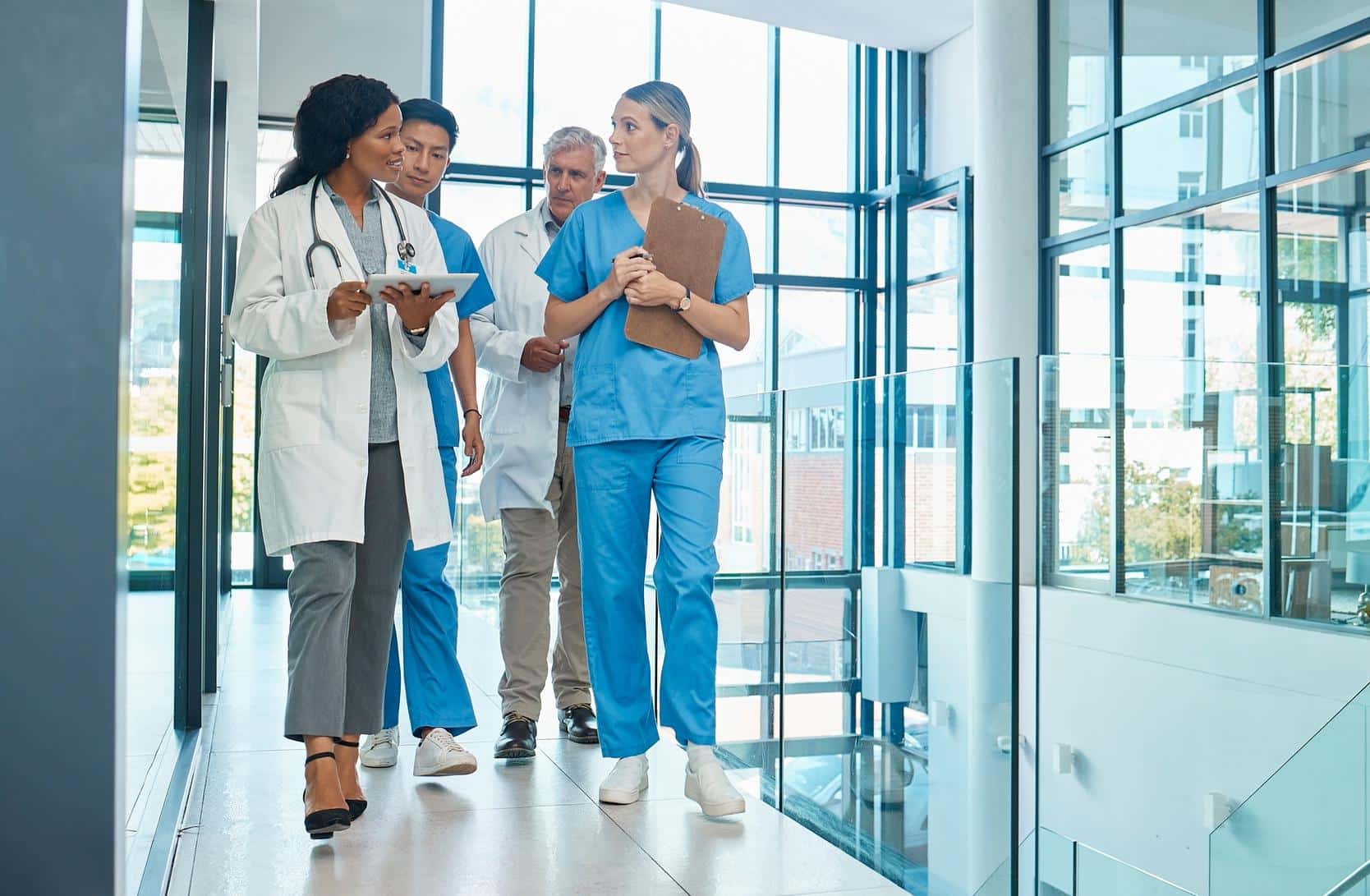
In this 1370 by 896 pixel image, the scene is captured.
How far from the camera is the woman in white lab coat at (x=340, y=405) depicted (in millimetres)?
1891

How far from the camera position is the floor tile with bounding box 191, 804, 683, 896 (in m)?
1.71

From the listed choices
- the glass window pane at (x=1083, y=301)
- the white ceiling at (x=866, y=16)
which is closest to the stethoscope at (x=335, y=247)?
the glass window pane at (x=1083, y=301)

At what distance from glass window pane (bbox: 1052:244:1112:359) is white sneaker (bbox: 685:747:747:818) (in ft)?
18.9

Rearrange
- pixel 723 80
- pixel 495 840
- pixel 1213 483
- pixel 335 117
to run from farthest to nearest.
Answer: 1. pixel 723 80
2. pixel 1213 483
3. pixel 335 117
4. pixel 495 840

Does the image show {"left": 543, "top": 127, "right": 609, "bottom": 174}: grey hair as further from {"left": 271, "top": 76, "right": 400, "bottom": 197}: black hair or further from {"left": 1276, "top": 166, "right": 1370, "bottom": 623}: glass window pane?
{"left": 1276, "top": 166, "right": 1370, "bottom": 623}: glass window pane

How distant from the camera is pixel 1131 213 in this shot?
23.2 feet

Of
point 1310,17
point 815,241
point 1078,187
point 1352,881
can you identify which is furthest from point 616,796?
point 815,241

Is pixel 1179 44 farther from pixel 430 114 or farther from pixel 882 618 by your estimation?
pixel 882 618

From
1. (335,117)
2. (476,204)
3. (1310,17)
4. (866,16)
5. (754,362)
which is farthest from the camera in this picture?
(754,362)

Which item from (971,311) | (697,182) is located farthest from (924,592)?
(971,311)

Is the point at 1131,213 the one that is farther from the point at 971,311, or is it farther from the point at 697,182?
the point at 697,182

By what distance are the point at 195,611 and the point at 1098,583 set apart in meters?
4.19

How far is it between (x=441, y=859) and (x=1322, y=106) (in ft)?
18.2

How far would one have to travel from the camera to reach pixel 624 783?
7.08ft
